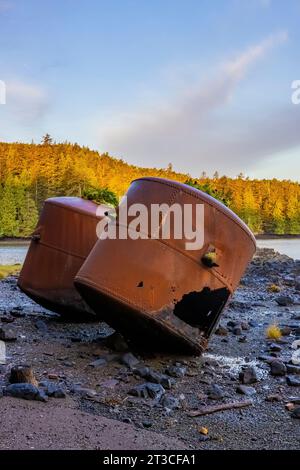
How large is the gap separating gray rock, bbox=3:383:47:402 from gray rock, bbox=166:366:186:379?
1728 millimetres

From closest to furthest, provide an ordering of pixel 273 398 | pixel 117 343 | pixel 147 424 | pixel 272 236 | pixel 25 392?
pixel 147 424 → pixel 25 392 → pixel 273 398 → pixel 117 343 → pixel 272 236

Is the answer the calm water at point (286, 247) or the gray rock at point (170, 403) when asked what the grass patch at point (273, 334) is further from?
the calm water at point (286, 247)

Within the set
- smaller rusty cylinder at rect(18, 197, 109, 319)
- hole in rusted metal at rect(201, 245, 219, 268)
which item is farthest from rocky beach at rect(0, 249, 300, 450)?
hole in rusted metal at rect(201, 245, 219, 268)

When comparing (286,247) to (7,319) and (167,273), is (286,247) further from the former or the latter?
(167,273)

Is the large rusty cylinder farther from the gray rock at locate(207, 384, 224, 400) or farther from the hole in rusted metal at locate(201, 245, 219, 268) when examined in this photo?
the gray rock at locate(207, 384, 224, 400)

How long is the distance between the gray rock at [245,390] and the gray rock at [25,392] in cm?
215

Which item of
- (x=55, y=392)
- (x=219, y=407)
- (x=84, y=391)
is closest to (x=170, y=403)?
(x=219, y=407)

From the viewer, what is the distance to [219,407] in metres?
4.94

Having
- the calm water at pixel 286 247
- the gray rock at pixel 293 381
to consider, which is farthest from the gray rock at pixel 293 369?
the calm water at pixel 286 247

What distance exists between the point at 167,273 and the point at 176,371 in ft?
3.83

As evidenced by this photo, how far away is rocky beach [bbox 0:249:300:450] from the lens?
13.3 ft

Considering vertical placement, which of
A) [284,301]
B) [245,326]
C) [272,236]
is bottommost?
[272,236]

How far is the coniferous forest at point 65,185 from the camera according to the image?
74.8 metres
